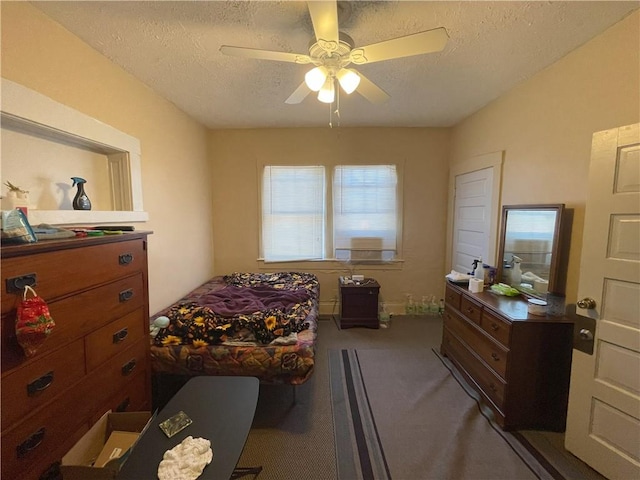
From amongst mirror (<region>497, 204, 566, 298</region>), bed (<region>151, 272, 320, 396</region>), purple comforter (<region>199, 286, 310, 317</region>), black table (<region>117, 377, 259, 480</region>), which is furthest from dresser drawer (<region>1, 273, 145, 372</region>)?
mirror (<region>497, 204, 566, 298</region>)

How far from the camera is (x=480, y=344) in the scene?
208 cm

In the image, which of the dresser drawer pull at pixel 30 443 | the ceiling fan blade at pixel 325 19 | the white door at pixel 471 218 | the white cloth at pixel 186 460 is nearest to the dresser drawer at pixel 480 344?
the white door at pixel 471 218

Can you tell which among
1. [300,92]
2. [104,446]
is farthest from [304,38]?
[104,446]

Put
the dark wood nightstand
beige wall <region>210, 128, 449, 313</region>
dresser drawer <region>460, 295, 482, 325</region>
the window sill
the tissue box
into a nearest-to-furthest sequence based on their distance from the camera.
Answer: dresser drawer <region>460, 295, 482, 325</region>, the tissue box, the dark wood nightstand, beige wall <region>210, 128, 449, 313</region>, the window sill

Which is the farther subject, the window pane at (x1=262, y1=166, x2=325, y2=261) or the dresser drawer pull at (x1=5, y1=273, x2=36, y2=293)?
the window pane at (x1=262, y1=166, x2=325, y2=261)

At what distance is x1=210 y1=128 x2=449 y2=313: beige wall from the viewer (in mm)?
3711

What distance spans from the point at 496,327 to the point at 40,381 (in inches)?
95.4

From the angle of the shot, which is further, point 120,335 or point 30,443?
point 120,335

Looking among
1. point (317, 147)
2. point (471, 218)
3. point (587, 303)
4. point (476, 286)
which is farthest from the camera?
point (317, 147)

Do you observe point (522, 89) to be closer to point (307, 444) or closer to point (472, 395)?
point (472, 395)

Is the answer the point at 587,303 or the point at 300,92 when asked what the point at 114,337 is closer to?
the point at 300,92

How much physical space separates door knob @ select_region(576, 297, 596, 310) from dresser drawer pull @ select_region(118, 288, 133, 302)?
251 centimetres

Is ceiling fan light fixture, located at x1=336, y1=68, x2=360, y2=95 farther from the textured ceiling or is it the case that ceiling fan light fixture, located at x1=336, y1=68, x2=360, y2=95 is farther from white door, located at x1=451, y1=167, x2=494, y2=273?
white door, located at x1=451, y1=167, x2=494, y2=273

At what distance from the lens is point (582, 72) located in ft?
6.01
